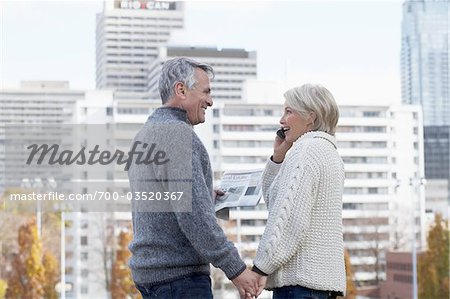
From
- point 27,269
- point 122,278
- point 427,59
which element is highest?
point 427,59

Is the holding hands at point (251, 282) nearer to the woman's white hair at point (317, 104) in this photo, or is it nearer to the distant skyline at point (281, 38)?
the woman's white hair at point (317, 104)

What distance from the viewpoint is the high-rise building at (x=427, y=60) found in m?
56.6

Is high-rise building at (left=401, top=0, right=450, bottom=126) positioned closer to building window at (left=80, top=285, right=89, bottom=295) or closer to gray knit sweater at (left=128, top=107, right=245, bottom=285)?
building window at (left=80, top=285, right=89, bottom=295)

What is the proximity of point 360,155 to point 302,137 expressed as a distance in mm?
33806

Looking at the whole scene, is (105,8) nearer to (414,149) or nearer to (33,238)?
(414,149)

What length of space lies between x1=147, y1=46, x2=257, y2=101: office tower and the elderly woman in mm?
37059

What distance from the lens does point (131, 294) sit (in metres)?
19.2

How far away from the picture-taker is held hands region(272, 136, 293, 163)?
1879 mm

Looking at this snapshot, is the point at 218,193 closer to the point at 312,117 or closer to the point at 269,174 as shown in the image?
the point at 269,174

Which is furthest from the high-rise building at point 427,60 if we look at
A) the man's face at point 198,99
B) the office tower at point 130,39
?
Result: the man's face at point 198,99

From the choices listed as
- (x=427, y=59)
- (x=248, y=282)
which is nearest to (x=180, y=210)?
(x=248, y=282)

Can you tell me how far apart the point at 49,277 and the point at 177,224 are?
17968 millimetres

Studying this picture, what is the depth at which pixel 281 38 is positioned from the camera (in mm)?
26000

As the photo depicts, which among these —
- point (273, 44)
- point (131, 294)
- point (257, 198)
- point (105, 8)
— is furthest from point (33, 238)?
point (105, 8)
